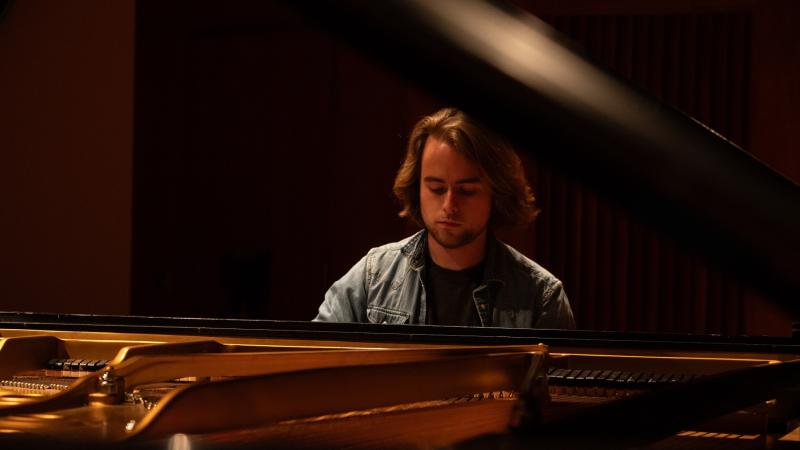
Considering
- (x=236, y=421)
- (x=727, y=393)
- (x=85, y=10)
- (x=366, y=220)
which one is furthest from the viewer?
(x=366, y=220)

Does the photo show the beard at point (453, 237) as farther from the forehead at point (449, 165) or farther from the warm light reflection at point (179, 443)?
the warm light reflection at point (179, 443)

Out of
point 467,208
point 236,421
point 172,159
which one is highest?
point 172,159

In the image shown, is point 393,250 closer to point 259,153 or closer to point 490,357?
point 490,357

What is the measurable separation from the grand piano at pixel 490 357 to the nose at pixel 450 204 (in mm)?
686

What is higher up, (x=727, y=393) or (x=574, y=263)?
(x=574, y=263)

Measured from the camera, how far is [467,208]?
8.22ft

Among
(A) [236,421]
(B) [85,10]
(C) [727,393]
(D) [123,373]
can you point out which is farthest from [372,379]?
(B) [85,10]

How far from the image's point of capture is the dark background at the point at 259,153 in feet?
15.2

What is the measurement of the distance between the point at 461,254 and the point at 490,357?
39.7 inches

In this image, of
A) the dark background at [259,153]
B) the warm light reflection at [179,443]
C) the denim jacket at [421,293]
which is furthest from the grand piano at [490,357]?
the dark background at [259,153]

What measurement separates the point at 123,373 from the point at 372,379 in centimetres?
37

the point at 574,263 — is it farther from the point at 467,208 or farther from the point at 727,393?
the point at 727,393

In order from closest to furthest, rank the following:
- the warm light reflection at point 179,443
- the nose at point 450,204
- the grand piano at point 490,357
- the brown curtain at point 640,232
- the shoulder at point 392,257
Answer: the grand piano at point 490,357, the warm light reflection at point 179,443, the nose at point 450,204, the shoulder at point 392,257, the brown curtain at point 640,232

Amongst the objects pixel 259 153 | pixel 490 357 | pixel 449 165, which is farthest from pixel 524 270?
pixel 259 153
